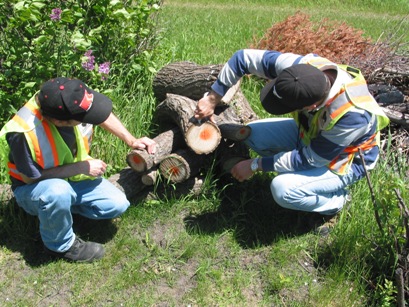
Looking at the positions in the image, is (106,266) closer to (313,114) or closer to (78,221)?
(78,221)

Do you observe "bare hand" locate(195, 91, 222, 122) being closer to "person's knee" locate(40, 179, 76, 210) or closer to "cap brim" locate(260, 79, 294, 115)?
"cap brim" locate(260, 79, 294, 115)

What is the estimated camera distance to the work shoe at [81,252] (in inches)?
131

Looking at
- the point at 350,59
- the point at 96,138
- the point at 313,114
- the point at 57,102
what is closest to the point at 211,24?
the point at 350,59

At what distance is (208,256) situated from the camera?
137 inches

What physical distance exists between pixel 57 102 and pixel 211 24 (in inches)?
229

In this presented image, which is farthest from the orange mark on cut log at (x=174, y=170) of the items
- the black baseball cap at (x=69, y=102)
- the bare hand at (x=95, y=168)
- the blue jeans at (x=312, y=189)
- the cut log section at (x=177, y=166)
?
the black baseball cap at (x=69, y=102)

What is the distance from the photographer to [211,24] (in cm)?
820

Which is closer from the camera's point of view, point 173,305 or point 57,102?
point 57,102

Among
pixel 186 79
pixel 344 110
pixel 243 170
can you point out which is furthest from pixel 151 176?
pixel 344 110

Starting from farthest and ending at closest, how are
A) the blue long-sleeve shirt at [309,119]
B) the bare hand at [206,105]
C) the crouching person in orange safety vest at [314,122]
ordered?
the bare hand at [206,105]
the blue long-sleeve shirt at [309,119]
the crouching person in orange safety vest at [314,122]

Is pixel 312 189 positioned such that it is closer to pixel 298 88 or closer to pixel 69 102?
pixel 298 88

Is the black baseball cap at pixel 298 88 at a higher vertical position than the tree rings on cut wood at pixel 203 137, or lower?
higher

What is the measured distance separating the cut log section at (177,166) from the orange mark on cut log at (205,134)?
218mm

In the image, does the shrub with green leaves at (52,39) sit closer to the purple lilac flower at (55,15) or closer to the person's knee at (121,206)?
the purple lilac flower at (55,15)
